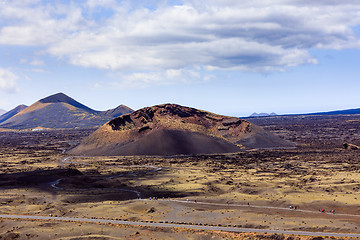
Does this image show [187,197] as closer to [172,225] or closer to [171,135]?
[172,225]

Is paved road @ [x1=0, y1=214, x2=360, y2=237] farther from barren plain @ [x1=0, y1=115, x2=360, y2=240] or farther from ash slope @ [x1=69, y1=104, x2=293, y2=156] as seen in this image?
ash slope @ [x1=69, y1=104, x2=293, y2=156]

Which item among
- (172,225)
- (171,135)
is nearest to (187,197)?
(172,225)

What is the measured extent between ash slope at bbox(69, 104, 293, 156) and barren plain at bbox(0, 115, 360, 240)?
24.2 meters

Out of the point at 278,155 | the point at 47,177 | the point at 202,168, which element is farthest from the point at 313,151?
the point at 47,177

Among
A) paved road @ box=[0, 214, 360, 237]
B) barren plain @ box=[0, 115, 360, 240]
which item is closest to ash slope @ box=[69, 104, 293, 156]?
barren plain @ box=[0, 115, 360, 240]

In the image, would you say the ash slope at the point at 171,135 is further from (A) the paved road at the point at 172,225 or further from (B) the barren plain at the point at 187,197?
(A) the paved road at the point at 172,225

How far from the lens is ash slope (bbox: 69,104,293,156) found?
142 m

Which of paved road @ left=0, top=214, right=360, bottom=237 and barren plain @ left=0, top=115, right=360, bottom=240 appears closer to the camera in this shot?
paved road @ left=0, top=214, right=360, bottom=237

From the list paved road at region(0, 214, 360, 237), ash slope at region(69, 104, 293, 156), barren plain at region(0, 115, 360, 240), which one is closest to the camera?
paved road at region(0, 214, 360, 237)

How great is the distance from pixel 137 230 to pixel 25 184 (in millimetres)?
44389

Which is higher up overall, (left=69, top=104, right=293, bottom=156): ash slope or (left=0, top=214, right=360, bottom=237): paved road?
(left=69, top=104, right=293, bottom=156): ash slope

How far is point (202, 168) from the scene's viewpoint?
105438mm

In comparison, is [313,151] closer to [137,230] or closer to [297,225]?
[297,225]

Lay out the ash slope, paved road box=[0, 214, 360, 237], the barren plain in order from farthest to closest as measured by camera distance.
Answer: the ash slope → the barren plain → paved road box=[0, 214, 360, 237]
